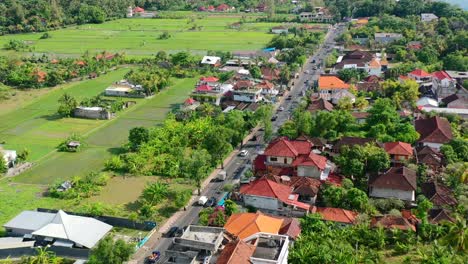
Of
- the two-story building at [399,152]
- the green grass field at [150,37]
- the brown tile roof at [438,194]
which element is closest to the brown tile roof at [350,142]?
the two-story building at [399,152]

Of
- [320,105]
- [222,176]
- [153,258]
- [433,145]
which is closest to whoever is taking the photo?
[153,258]

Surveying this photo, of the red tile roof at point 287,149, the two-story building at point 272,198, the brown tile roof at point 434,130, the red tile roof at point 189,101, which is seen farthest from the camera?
the red tile roof at point 189,101

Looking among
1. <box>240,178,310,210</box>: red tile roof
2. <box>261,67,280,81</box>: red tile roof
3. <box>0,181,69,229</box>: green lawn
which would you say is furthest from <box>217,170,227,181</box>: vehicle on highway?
<box>261,67,280,81</box>: red tile roof

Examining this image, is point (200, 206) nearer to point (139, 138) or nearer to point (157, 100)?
point (139, 138)

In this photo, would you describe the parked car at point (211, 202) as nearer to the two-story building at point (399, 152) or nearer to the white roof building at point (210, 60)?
the two-story building at point (399, 152)

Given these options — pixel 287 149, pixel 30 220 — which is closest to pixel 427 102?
pixel 287 149

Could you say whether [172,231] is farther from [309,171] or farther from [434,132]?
[434,132]

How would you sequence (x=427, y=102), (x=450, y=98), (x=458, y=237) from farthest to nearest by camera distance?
(x=450, y=98)
(x=427, y=102)
(x=458, y=237)
